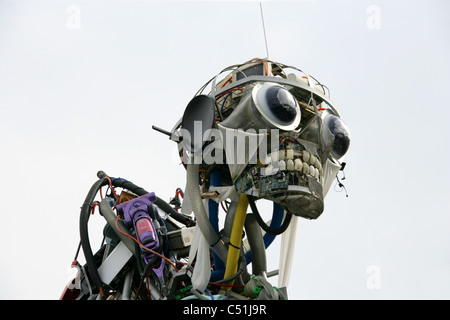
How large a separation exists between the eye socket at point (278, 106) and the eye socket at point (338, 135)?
1040mm

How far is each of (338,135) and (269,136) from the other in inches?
54.2

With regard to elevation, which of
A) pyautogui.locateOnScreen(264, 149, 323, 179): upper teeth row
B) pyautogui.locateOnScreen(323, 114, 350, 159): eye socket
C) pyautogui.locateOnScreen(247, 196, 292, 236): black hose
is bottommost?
pyautogui.locateOnScreen(247, 196, 292, 236): black hose

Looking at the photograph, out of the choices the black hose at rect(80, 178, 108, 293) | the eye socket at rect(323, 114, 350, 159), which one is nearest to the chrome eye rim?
the eye socket at rect(323, 114, 350, 159)

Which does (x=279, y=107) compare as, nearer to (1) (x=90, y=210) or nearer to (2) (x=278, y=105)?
(2) (x=278, y=105)

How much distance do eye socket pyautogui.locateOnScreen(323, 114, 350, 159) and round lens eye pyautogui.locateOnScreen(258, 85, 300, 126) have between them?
1079 millimetres

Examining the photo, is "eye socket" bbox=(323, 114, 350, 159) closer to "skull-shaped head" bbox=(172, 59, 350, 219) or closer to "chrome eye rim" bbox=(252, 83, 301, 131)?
"skull-shaped head" bbox=(172, 59, 350, 219)

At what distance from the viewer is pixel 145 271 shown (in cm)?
957

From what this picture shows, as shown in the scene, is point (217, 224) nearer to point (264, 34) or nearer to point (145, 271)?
point (145, 271)

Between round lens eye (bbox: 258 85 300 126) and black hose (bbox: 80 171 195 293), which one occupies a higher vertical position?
round lens eye (bbox: 258 85 300 126)

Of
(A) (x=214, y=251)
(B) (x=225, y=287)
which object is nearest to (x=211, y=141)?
(A) (x=214, y=251)

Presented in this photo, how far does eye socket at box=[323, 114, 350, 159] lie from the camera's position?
9.24 m

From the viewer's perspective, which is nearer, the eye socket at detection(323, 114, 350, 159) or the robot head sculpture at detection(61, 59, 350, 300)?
the robot head sculpture at detection(61, 59, 350, 300)

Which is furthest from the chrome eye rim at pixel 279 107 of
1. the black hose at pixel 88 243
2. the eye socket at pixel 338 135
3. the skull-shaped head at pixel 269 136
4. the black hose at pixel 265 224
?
the black hose at pixel 88 243

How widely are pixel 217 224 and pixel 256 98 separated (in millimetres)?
2090
